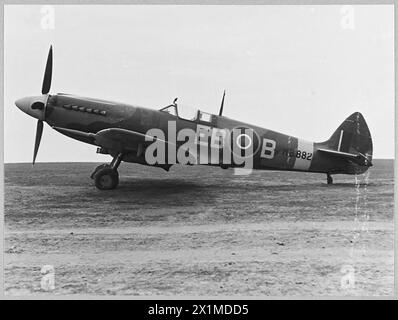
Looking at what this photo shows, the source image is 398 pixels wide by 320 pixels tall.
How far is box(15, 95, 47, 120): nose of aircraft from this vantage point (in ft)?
16.3

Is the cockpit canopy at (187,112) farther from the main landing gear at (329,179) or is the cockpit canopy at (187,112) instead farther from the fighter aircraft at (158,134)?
the main landing gear at (329,179)

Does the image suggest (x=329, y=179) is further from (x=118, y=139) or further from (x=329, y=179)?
(x=118, y=139)

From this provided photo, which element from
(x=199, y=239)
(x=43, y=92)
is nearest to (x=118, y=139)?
(x=43, y=92)

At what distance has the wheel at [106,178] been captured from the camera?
17.3 ft

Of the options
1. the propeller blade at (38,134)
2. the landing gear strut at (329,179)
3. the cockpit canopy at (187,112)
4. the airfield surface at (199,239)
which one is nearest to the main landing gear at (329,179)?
the landing gear strut at (329,179)

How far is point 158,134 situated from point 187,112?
1.68ft

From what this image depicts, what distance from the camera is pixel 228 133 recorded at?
5.55 meters

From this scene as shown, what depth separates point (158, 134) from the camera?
5391mm

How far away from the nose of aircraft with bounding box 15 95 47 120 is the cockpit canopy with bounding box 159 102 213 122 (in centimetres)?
161

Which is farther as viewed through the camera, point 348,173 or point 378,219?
point 348,173

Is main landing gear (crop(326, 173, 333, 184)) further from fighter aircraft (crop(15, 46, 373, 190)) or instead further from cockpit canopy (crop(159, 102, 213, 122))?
cockpit canopy (crop(159, 102, 213, 122))

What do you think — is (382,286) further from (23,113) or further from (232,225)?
(23,113)
